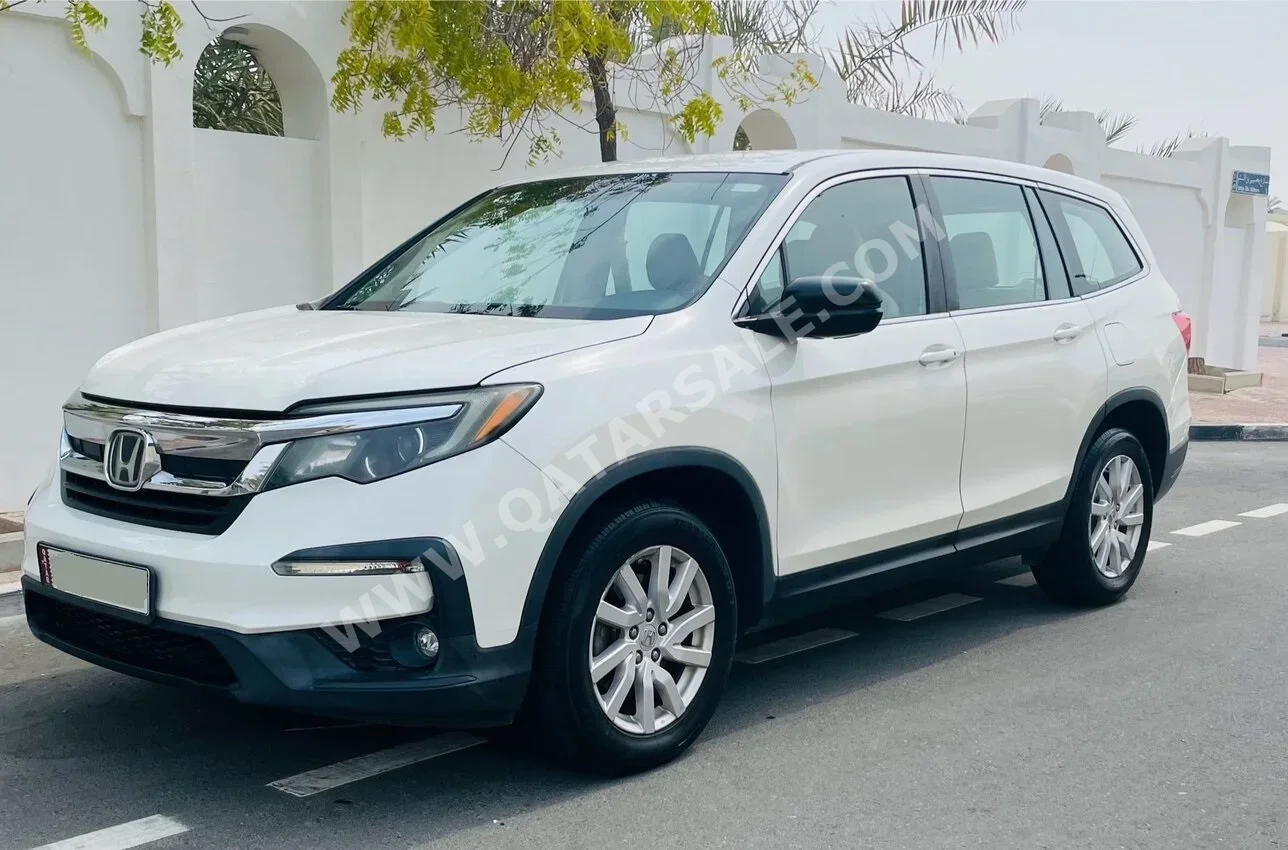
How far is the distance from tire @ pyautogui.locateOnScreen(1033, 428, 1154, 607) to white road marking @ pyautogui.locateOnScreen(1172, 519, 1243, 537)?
1.97m

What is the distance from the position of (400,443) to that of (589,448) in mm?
514

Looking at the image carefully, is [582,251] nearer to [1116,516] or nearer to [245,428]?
[245,428]

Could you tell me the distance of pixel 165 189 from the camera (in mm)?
8383

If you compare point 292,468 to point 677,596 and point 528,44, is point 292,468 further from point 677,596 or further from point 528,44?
point 528,44

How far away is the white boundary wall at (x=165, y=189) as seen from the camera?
787cm

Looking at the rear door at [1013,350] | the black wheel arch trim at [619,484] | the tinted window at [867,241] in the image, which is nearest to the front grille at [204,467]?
the black wheel arch trim at [619,484]

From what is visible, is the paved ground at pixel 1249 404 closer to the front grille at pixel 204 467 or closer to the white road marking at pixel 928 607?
the white road marking at pixel 928 607

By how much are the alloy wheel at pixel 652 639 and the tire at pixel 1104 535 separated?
2.28 meters

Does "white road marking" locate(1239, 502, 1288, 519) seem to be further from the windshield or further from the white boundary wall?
the white boundary wall

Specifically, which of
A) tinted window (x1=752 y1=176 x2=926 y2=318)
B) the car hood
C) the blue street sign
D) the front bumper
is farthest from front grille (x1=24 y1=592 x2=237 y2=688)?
the blue street sign

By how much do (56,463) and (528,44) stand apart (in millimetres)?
5725

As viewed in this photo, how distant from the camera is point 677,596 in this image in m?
3.90

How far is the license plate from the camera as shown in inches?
136

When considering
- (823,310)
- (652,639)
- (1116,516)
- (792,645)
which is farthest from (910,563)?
(1116,516)
